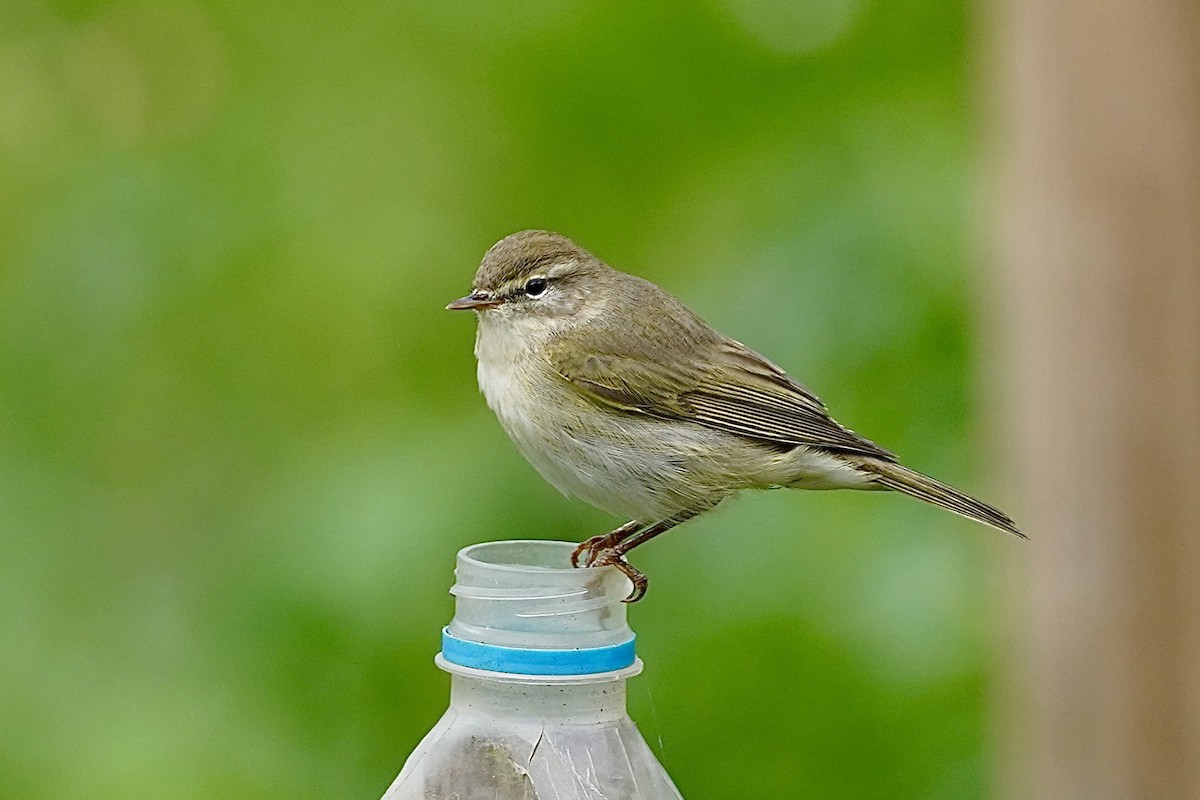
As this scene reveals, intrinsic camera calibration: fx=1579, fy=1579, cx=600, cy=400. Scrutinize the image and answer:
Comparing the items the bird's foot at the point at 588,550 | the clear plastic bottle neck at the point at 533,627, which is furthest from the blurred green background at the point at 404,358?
the clear plastic bottle neck at the point at 533,627

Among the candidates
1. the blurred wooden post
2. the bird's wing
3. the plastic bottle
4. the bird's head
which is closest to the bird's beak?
the bird's head

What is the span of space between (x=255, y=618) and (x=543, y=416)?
3.45ft

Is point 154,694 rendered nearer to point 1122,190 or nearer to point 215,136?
point 215,136

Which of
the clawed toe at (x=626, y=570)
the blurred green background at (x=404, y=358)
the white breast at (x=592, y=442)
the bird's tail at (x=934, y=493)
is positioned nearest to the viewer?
the clawed toe at (x=626, y=570)

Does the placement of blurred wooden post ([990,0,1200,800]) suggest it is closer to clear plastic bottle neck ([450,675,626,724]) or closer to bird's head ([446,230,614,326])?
bird's head ([446,230,614,326])

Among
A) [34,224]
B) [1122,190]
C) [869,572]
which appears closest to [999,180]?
[1122,190]

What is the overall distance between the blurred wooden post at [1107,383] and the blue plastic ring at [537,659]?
142 centimetres

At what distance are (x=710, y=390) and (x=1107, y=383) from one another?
88cm

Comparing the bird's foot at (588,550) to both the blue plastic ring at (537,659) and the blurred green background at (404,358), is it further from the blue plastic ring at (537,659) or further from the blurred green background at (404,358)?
the blurred green background at (404,358)

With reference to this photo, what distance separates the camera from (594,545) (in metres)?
2.77

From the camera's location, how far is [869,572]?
148 inches

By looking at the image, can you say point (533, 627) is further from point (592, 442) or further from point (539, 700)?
point (592, 442)

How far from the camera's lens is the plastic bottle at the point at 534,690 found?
2.16 metres

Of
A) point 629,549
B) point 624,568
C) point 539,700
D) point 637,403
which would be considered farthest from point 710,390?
point 539,700
